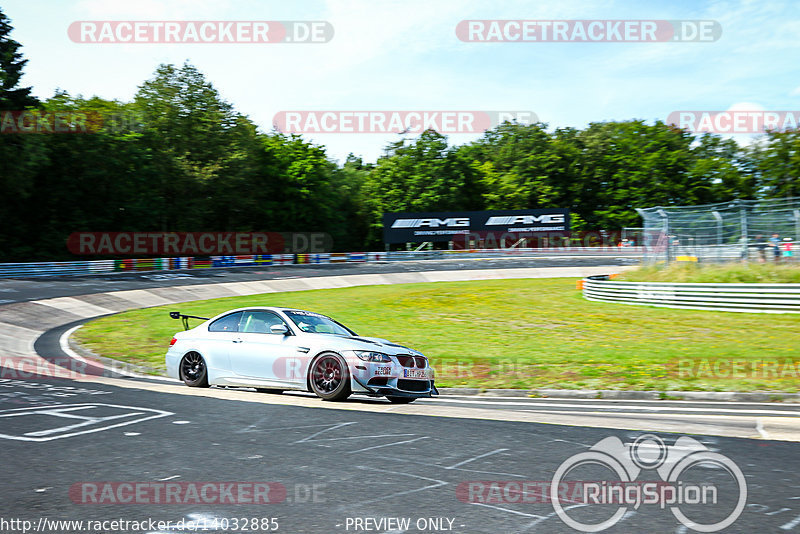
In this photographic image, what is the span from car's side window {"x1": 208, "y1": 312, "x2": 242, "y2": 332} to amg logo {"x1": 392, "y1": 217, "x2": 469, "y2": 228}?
176 feet

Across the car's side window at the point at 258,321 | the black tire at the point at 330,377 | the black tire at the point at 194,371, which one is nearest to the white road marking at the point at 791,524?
the black tire at the point at 330,377

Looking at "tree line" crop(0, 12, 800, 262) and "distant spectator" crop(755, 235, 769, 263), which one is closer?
"distant spectator" crop(755, 235, 769, 263)

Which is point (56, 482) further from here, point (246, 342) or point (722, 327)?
point (722, 327)

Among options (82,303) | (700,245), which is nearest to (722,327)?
(700,245)

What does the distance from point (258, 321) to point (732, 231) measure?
1685 centimetres

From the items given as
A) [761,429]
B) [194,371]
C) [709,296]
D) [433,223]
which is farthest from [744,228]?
[433,223]

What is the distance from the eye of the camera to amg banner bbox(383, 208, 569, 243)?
63.7 metres

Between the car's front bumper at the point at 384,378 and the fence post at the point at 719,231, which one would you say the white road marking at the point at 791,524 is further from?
the fence post at the point at 719,231

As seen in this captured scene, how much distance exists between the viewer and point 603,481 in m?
5.54

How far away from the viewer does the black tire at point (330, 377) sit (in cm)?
945

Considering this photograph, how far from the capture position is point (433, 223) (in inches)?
2532

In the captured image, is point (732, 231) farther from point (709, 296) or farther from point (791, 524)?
point (791, 524)

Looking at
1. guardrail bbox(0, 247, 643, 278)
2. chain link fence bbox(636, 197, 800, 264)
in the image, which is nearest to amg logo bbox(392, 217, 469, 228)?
guardrail bbox(0, 247, 643, 278)

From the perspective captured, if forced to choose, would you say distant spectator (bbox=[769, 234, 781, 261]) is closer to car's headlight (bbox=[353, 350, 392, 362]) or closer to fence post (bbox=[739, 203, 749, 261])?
fence post (bbox=[739, 203, 749, 261])
